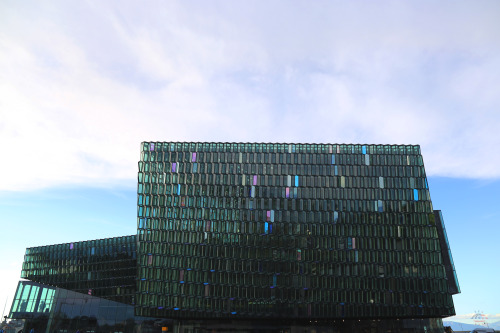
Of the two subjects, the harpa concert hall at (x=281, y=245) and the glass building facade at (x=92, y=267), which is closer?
the harpa concert hall at (x=281, y=245)

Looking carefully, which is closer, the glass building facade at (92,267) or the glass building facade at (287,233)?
the glass building facade at (287,233)

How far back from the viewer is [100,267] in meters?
84.4

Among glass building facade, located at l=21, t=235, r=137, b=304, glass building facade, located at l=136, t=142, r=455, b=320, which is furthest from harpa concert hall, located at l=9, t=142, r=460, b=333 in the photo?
glass building facade, located at l=21, t=235, r=137, b=304

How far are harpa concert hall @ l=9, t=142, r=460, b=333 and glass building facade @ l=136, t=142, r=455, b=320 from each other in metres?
0.18

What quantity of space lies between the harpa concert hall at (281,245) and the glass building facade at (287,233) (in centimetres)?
18

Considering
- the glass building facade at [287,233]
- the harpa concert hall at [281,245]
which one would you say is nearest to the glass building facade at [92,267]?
the harpa concert hall at [281,245]

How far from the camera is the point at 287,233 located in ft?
247

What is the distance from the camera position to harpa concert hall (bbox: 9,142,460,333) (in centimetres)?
7219

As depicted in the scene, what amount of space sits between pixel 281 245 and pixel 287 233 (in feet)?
7.86

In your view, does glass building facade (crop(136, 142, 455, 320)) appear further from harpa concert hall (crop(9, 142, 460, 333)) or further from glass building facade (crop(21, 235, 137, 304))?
glass building facade (crop(21, 235, 137, 304))

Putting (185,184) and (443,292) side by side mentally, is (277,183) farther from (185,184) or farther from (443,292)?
(443,292)

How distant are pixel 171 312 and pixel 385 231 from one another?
132 feet

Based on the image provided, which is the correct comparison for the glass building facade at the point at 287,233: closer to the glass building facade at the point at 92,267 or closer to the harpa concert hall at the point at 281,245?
the harpa concert hall at the point at 281,245

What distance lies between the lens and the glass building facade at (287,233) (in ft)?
237
